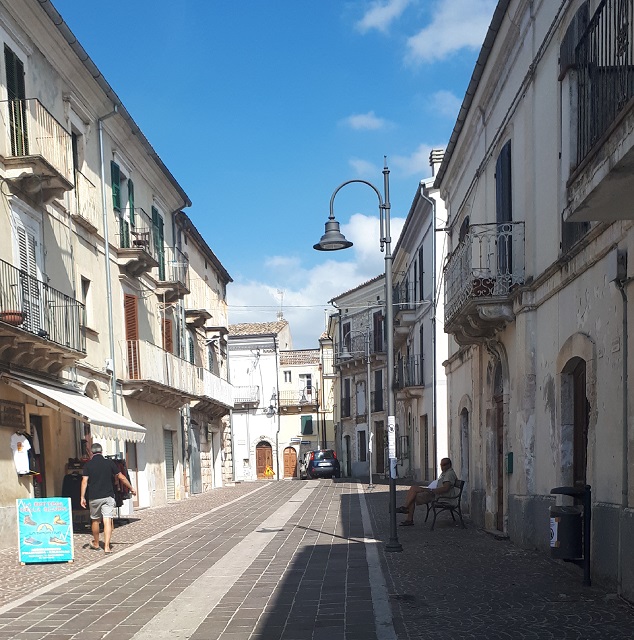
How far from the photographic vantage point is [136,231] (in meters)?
A: 20.8

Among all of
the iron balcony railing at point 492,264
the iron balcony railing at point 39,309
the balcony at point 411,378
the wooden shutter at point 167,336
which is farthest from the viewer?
the balcony at point 411,378

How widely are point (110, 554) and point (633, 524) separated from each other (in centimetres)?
734

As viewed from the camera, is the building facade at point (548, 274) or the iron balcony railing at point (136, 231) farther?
the iron balcony railing at point (136, 231)

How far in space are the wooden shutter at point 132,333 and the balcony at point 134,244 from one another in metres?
0.75

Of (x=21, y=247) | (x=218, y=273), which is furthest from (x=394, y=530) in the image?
(x=218, y=273)

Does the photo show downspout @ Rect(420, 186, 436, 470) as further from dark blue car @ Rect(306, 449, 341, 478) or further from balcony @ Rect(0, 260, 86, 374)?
dark blue car @ Rect(306, 449, 341, 478)

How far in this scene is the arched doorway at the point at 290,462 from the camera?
54688 mm

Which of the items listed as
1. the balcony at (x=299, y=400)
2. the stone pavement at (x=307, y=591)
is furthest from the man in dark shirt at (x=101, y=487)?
the balcony at (x=299, y=400)

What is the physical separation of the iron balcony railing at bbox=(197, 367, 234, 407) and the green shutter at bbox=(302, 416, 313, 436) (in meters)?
23.0

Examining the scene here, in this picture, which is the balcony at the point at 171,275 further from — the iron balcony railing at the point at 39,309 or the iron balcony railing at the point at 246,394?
the iron balcony railing at the point at 246,394

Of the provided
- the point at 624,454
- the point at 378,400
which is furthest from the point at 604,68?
the point at 378,400

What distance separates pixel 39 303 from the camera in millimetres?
13164

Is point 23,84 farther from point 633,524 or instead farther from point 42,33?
point 633,524

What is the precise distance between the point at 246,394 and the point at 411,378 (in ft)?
79.6
